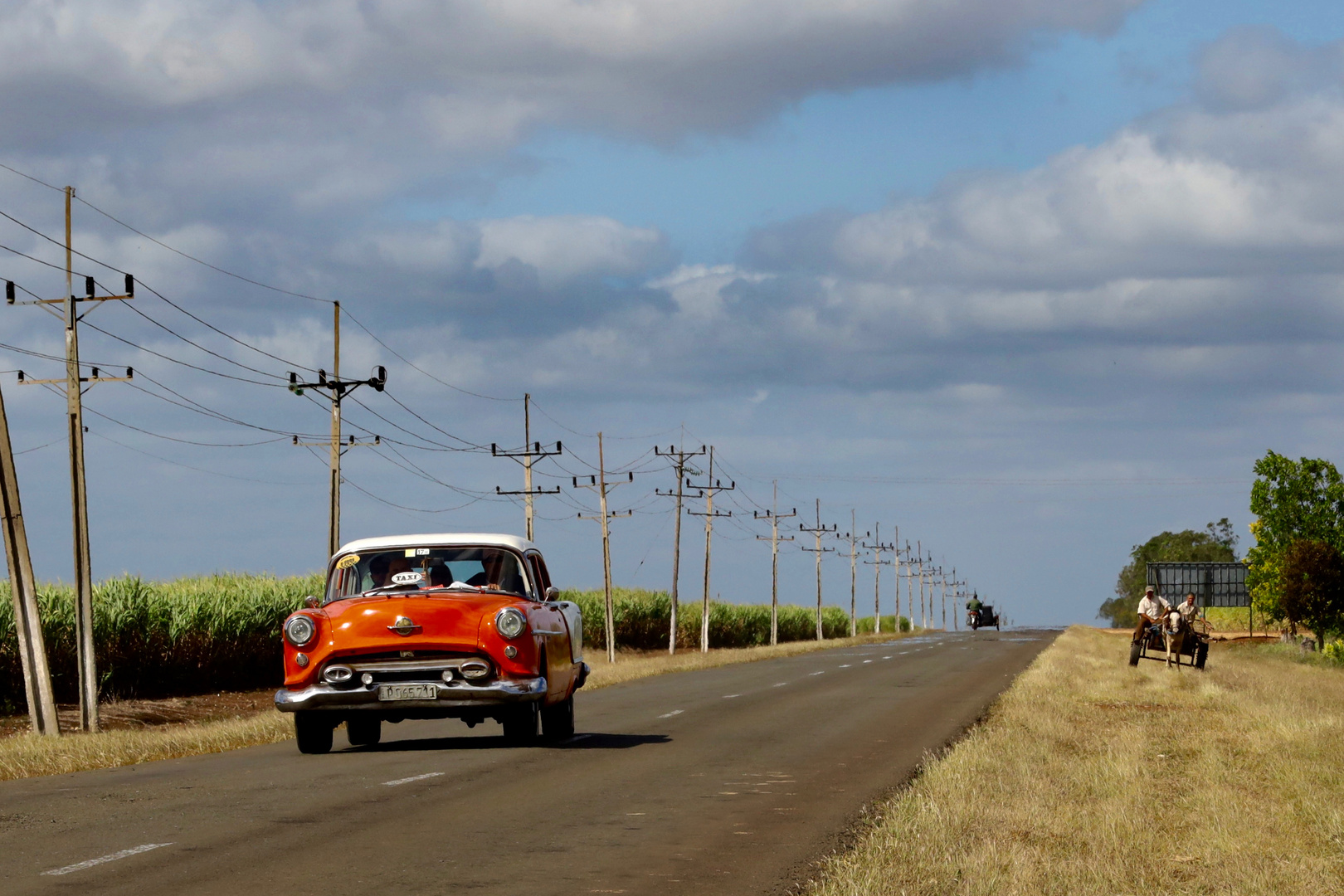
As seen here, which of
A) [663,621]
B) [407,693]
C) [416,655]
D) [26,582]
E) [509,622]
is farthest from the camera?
[663,621]

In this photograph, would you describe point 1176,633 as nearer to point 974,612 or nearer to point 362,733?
point 362,733

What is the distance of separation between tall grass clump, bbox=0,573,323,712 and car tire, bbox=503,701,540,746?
19930 millimetres

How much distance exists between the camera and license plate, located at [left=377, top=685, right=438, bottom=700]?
48.9 feet

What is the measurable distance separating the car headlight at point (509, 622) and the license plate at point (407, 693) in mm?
830

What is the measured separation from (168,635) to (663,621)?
154 ft

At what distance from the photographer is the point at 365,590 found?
1641 cm

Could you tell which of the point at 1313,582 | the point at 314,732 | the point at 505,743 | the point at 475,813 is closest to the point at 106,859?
the point at 475,813

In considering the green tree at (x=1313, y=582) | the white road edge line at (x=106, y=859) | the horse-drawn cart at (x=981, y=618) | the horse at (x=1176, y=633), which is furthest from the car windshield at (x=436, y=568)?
the horse-drawn cart at (x=981, y=618)

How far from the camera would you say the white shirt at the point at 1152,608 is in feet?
119

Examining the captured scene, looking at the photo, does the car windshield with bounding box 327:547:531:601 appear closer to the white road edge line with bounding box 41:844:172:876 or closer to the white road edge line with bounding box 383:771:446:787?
the white road edge line with bounding box 383:771:446:787

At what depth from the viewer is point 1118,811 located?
38.2 feet

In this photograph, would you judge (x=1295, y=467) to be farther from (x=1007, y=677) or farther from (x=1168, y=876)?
(x=1168, y=876)

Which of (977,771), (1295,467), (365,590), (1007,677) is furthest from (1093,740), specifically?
(1295,467)

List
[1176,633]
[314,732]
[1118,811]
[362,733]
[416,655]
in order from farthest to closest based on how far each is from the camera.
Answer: [1176,633], [362,733], [314,732], [416,655], [1118,811]
